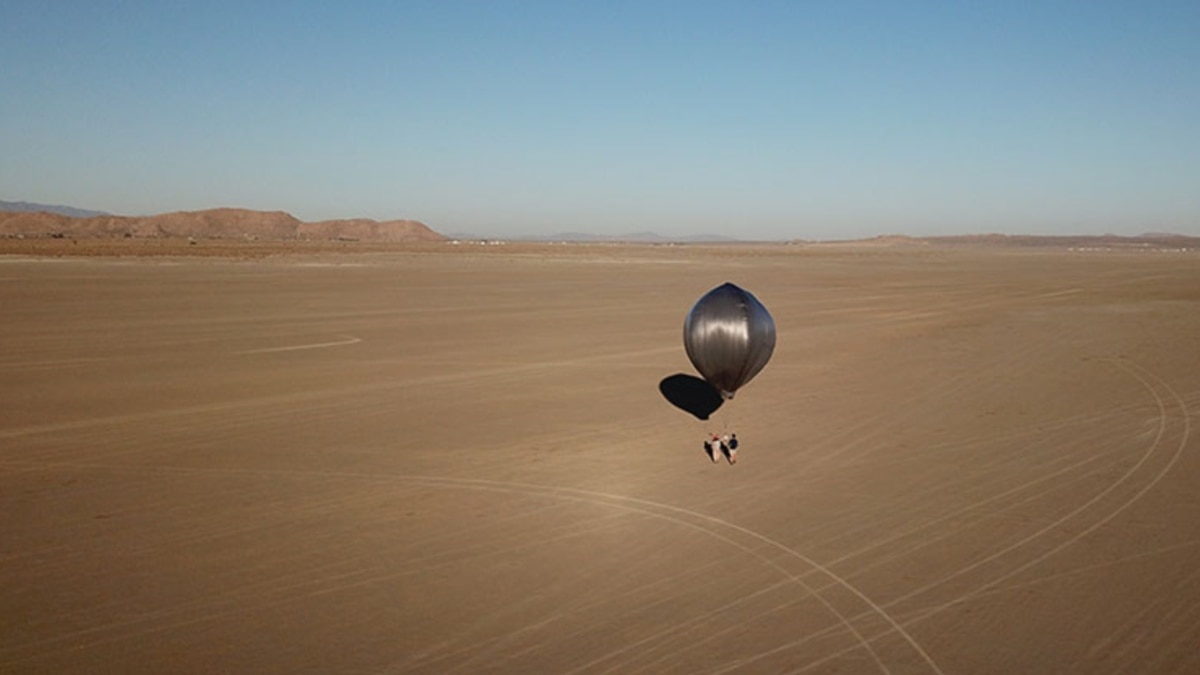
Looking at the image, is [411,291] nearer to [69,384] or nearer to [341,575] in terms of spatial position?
[69,384]

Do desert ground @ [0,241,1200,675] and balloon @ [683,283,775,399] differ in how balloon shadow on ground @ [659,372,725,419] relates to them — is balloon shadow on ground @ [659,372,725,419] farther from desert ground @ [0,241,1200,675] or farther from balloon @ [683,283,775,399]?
balloon @ [683,283,775,399]

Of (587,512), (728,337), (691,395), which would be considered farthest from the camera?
(691,395)

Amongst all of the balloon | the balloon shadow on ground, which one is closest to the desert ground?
the balloon shadow on ground

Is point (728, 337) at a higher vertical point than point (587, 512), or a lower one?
higher

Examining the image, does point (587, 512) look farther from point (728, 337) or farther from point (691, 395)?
point (691, 395)

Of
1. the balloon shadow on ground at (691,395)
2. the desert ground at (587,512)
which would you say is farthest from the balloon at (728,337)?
the balloon shadow on ground at (691,395)

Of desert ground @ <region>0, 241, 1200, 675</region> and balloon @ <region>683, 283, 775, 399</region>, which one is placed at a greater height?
balloon @ <region>683, 283, 775, 399</region>

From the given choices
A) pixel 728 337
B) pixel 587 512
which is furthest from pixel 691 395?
pixel 587 512
